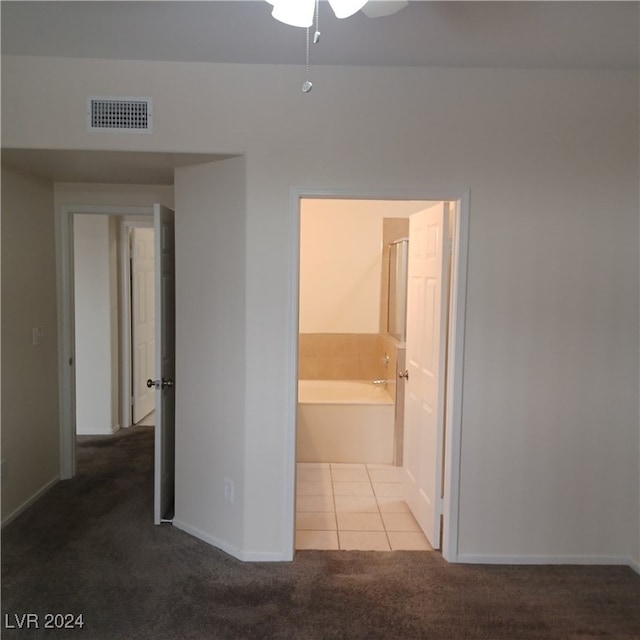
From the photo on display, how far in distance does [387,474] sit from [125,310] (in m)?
2.78

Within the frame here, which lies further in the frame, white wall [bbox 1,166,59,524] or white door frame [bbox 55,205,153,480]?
white door frame [bbox 55,205,153,480]

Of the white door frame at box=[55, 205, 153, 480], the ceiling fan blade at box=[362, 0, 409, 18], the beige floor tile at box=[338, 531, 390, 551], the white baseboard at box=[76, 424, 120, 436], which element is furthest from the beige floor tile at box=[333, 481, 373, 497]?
the ceiling fan blade at box=[362, 0, 409, 18]

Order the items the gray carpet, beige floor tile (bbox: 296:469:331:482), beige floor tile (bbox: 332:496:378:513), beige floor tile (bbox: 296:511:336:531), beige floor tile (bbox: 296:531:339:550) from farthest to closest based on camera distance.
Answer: beige floor tile (bbox: 296:469:331:482) → beige floor tile (bbox: 332:496:378:513) → beige floor tile (bbox: 296:511:336:531) → beige floor tile (bbox: 296:531:339:550) → the gray carpet

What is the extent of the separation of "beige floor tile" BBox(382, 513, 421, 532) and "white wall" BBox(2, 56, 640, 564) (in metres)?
0.48

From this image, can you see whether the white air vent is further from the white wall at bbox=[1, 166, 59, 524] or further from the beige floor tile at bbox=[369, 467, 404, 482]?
the beige floor tile at bbox=[369, 467, 404, 482]

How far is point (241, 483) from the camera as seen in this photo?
9.51 ft

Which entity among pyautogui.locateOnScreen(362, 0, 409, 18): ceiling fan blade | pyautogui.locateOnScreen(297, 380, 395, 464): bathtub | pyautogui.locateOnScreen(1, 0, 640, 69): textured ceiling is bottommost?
pyautogui.locateOnScreen(297, 380, 395, 464): bathtub

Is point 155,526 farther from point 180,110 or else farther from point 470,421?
point 180,110

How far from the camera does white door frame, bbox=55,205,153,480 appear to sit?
373 cm

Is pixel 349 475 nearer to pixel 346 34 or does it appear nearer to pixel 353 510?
pixel 353 510

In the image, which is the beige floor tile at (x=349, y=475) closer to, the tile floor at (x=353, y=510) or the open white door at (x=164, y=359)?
the tile floor at (x=353, y=510)

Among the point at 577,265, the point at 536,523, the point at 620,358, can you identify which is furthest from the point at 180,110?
the point at 536,523

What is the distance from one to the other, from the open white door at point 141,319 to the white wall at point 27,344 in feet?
4.60

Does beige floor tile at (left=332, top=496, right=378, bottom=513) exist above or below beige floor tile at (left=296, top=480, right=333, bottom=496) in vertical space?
below
